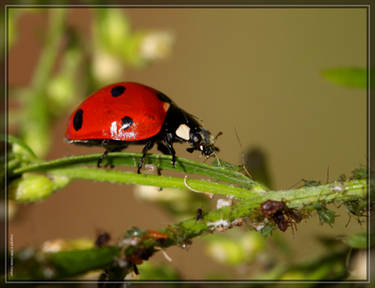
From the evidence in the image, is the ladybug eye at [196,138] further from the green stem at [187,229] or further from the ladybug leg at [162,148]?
the green stem at [187,229]

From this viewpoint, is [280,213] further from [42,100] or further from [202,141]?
[42,100]

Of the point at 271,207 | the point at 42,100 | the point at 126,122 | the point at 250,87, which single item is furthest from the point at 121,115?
the point at 250,87

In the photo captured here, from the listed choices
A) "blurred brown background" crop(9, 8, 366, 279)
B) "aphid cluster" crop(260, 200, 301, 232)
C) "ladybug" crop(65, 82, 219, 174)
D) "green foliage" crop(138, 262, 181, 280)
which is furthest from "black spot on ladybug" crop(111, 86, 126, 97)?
"blurred brown background" crop(9, 8, 366, 279)

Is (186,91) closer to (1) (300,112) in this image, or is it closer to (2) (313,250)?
(1) (300,112)

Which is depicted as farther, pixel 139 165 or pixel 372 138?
pixel 372 138

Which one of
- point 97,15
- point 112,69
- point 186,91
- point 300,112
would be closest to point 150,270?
point 112,69

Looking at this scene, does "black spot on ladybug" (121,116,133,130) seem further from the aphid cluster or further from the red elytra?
the aphid cluster
